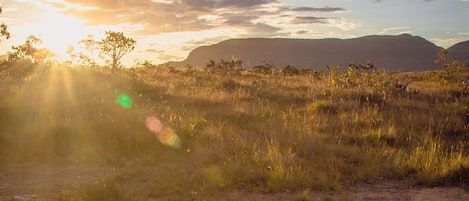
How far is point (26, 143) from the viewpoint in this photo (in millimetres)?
6977

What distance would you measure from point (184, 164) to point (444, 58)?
499 inches

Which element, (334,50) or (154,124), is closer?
(154,124)

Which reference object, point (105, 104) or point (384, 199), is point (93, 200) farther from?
point (105, 104)

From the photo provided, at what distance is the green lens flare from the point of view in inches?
414

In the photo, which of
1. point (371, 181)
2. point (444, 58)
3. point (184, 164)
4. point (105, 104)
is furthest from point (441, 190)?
point (444, 58)

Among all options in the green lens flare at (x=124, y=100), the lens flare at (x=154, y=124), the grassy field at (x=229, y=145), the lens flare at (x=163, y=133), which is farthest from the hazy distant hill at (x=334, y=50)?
the lens flare at (x=163, y=133)

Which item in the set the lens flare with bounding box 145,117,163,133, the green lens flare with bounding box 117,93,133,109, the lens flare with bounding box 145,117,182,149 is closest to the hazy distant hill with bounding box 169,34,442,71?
the green lens flare with bounding box 117,93,133,109

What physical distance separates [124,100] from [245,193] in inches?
282

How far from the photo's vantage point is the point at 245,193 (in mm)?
5203

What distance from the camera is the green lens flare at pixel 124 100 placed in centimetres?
1052

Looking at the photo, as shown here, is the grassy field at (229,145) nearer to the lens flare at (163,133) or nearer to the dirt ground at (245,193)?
the lens flare at (163,133)

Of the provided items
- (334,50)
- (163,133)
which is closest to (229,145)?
(163,133)

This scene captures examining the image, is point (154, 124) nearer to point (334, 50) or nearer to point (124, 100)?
point (124, 100)

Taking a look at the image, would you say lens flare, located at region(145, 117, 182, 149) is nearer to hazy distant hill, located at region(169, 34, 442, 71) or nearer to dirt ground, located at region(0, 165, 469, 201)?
dirt ground, located at region(0, 165, 469, 201)
